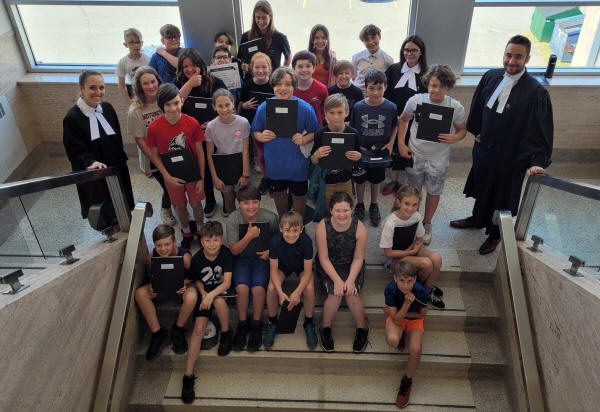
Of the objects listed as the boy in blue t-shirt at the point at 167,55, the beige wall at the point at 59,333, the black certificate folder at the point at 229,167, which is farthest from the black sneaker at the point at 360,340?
the boy in blue t-shirt at the point at 167,55

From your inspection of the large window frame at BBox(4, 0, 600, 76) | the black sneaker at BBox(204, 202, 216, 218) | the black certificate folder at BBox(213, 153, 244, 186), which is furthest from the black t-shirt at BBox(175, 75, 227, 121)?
the large window frame at BBox(4, 0, 600, 76)

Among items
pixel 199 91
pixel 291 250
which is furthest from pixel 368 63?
pixel 291 250

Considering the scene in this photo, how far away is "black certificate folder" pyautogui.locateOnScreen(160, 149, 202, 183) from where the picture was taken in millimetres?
3602

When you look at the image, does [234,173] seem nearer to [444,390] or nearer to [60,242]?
[60,242]

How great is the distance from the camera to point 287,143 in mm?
3648

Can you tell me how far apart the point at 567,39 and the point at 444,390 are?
4.26 meters

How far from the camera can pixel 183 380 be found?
3.46 metres

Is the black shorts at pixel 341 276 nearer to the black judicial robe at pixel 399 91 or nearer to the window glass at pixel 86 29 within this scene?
the black judicial robe at pixel 399 91

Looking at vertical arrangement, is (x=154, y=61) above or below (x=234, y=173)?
above

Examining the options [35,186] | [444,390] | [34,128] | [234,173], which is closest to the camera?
[35,186]

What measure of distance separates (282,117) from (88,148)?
4.88 feet

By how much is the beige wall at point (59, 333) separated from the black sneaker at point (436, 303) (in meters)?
2.40

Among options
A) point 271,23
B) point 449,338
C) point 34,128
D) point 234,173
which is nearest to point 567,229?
point 449,338

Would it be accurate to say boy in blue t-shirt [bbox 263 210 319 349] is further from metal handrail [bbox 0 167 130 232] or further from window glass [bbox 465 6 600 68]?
window glass [bbox 465 6 600 68]
